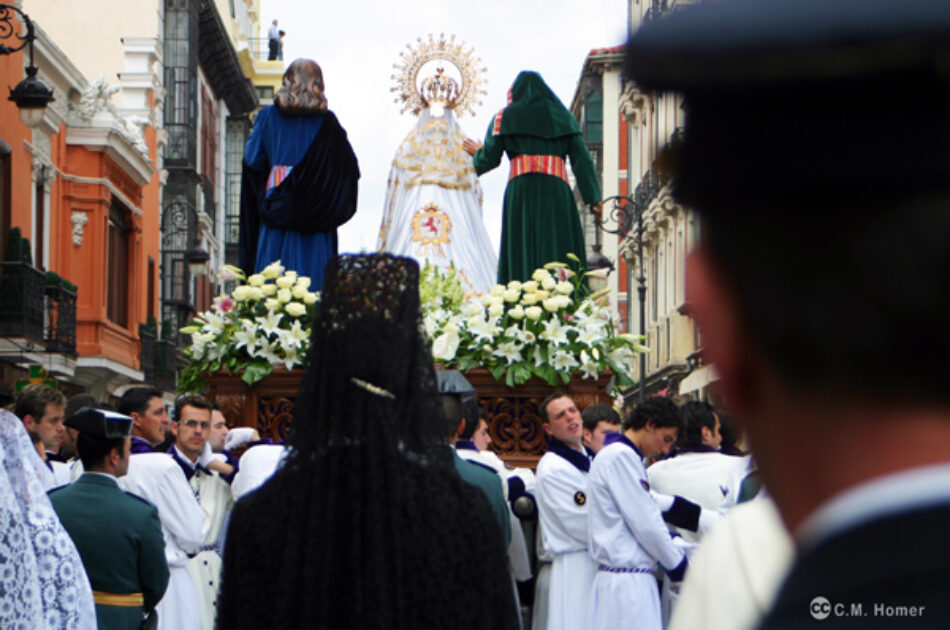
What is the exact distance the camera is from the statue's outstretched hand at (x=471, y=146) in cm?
1116

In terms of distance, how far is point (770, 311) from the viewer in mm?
827

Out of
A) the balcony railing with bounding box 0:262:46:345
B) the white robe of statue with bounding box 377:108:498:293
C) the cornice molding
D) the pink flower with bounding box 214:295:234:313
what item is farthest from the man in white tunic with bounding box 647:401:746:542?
the cornice molding

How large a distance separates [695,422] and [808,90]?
5.95 metres

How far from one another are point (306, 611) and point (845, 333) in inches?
99.4

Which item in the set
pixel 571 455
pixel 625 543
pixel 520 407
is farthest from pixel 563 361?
pixel 625 543

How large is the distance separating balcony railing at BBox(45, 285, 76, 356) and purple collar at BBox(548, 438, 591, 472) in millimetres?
16134

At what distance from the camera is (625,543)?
627cm

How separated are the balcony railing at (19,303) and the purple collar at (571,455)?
14940 millimetres

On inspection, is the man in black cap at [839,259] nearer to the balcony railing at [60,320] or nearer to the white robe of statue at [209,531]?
the white robe of statue at [209,531]

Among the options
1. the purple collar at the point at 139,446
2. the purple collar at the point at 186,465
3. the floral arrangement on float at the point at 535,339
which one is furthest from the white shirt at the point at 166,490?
the floral arrangement on float at the point at 535,339

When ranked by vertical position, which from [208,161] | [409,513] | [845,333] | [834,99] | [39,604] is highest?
[208,161]

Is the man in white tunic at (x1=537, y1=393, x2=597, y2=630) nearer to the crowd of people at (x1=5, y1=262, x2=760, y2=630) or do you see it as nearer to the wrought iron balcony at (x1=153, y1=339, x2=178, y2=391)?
the crowd of people at (x1=5, y1=262, x2=760, y2=630)

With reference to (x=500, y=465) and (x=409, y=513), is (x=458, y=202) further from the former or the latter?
(x=409, y=513)

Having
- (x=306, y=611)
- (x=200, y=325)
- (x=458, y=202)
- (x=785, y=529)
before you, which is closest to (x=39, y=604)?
(x=306, y=611)
